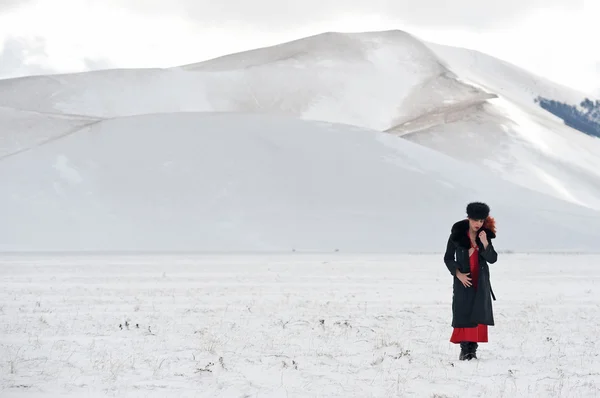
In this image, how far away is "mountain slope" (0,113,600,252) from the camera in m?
47.3

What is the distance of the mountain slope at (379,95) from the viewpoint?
117m

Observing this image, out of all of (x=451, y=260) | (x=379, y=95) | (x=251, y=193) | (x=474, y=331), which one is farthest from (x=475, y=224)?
(x=379, y=95)

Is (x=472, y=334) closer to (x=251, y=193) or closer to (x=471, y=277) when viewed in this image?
(x=471, y=277)

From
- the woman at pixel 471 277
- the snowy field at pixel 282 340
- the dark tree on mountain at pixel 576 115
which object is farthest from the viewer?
the dark tree on mountain at pixel 576 115

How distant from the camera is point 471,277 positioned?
35.8 ft

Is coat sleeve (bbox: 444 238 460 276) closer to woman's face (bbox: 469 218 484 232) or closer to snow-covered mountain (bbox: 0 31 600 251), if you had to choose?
woman's face (bbox: 469 218 484 232)

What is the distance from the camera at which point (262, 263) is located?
33969mm

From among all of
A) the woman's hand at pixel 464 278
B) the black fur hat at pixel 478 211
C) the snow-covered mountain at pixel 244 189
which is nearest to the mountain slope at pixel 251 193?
the snow-covered mountain at pixel 244 189

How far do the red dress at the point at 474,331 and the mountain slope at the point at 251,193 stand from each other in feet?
112

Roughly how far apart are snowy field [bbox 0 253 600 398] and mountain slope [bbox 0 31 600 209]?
87382 mm

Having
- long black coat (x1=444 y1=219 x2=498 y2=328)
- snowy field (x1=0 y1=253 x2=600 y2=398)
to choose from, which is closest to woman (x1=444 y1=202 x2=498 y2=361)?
long black coat (x1=444 y1=219 x2=498 y2=328)

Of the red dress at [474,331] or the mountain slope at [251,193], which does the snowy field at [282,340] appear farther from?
the mountain slope at [251,193]

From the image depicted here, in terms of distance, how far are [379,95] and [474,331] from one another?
448 ft

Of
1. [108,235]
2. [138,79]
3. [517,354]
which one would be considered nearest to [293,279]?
[517,354]
